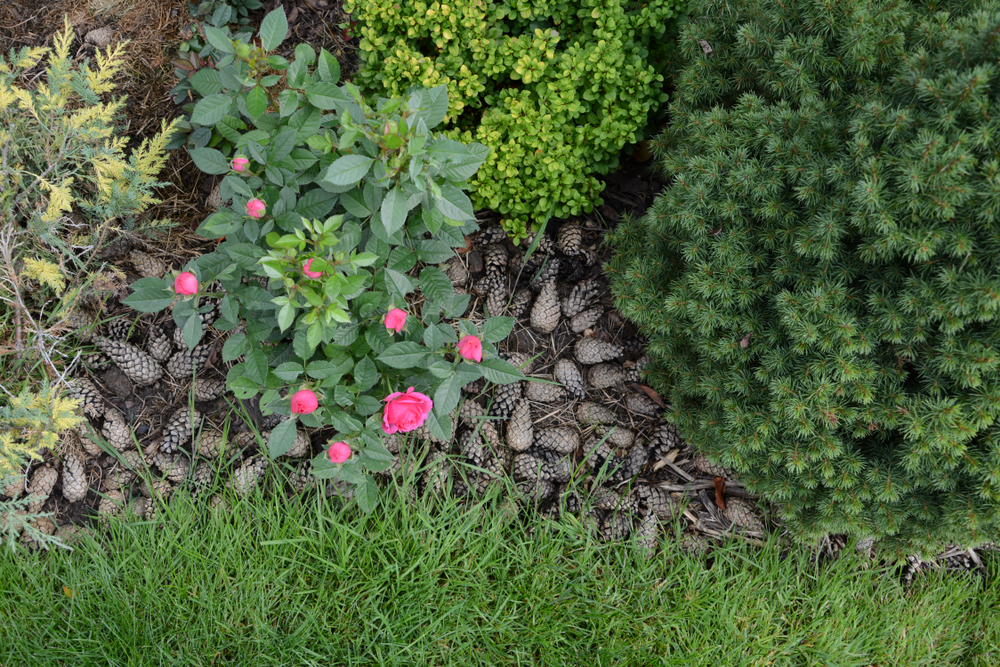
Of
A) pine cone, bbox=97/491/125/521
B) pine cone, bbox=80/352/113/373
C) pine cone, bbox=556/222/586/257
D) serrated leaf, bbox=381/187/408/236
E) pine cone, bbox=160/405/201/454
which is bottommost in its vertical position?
pine cone, bbox=97/491/125/521

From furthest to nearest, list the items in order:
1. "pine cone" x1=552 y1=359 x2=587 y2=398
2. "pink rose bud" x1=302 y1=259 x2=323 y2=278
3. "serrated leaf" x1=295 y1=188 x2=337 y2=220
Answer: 1. "pine cone" x1=552 y1=359 x2=587 y2=398
2. "serrated leaf" x1=295 y1=188 x2=337 y2=220
3. "pink rose bud" x1=302 y1=259 x2=323 y2=278

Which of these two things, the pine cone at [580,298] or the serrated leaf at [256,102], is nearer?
the serrated leaf at [256,102]

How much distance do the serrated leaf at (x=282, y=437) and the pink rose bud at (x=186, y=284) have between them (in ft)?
1.54

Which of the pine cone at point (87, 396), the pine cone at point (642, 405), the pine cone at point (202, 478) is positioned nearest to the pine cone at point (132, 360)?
the pine cone at point (87, 396)

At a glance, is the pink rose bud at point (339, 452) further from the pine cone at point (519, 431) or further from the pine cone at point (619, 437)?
the pine cone at point (619, 437)

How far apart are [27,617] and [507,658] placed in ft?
5.65

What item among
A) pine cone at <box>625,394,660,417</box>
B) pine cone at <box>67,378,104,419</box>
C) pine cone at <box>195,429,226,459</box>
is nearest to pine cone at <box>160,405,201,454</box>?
pine cone at <box>195,429,226,459</box>

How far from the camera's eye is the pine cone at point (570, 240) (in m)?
2.49

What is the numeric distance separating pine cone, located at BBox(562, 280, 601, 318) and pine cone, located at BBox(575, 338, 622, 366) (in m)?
0.14

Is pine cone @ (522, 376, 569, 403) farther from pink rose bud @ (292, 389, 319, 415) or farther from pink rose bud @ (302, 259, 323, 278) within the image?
pink rose bud @ (302, 259, 323, 278)

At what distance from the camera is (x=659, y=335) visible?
2152 mm

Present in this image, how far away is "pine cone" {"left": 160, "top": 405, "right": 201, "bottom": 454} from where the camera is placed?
2.26 m

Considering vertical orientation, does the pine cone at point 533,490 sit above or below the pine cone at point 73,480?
above

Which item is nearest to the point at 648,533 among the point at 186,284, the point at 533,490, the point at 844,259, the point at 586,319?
the point at 533,490
